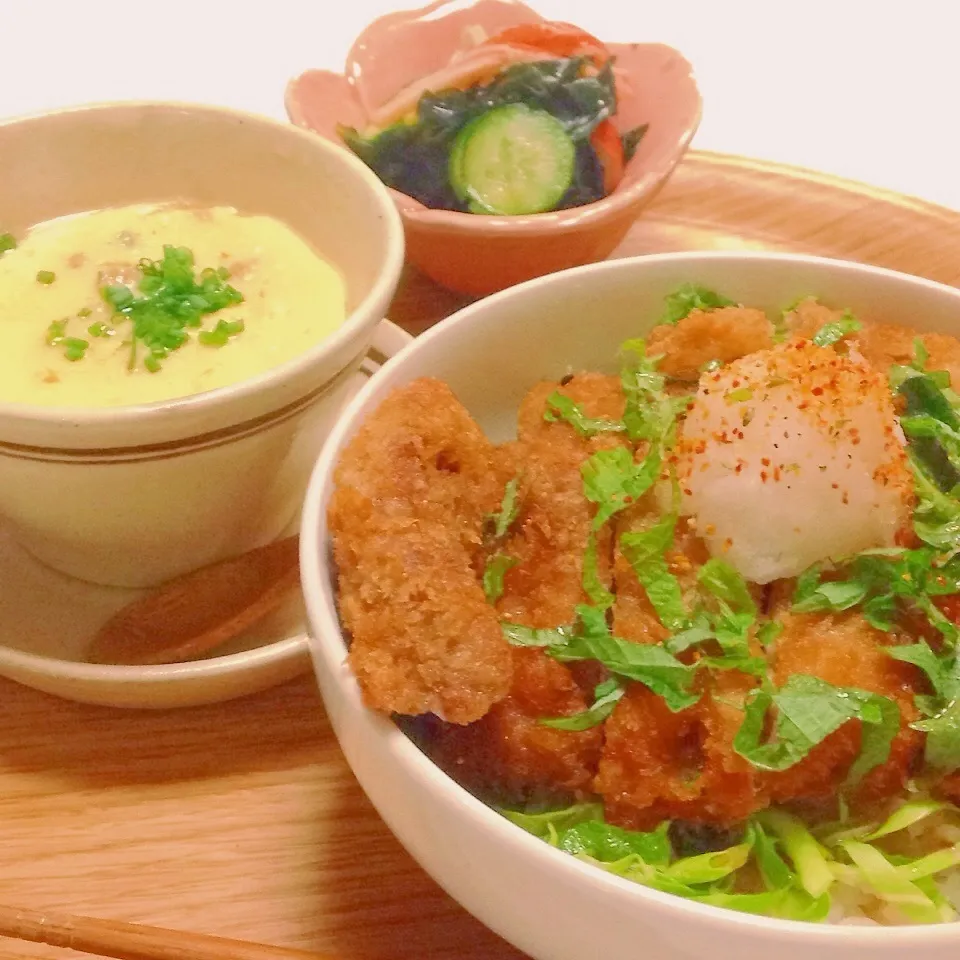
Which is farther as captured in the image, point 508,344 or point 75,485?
point 508,344

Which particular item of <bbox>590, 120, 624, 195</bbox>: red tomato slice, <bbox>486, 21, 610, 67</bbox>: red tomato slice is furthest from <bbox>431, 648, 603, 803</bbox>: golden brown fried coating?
<bbox>486, 21, 610, 67</bbox>: red tomato slice

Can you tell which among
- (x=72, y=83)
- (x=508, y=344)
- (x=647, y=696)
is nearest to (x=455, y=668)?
(x=647, y=696)

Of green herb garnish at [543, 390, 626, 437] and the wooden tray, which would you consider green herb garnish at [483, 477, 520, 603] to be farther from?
the wooden tray

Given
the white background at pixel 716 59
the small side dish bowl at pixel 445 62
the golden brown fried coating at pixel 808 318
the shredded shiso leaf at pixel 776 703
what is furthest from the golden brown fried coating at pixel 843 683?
the white background at pixel 716 59

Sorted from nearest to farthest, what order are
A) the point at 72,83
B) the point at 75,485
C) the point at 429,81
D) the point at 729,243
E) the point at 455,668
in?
the point at 455,668 < the point at 75,485 < the point at 729,243 < the point at 429,81 < the point at 72,83

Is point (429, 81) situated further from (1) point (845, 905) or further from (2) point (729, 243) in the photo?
(1) point (845, 905)
